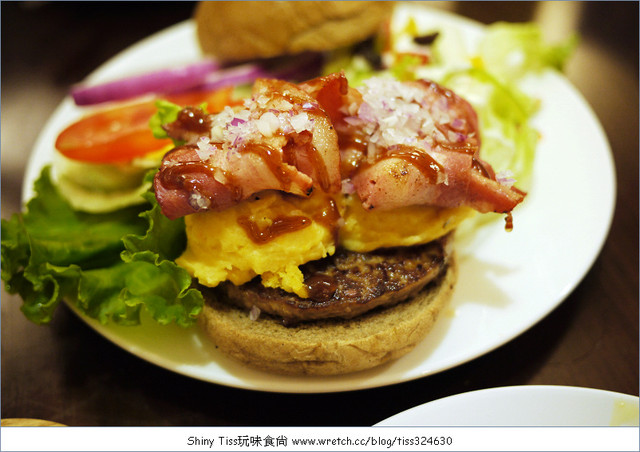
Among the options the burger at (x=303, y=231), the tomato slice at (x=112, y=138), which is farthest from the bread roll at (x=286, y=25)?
the burger at (x=303, y=231)

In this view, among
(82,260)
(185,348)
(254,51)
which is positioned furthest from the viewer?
(254,51)

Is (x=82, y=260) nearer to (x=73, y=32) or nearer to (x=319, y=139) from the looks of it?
(x=319, y=139)

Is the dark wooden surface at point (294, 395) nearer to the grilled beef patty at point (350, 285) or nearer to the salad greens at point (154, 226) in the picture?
the salad greens at point (154, 226)

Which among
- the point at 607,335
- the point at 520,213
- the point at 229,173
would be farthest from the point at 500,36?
the point at 229,173

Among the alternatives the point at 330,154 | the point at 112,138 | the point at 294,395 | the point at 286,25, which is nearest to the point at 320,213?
the point at 330,154

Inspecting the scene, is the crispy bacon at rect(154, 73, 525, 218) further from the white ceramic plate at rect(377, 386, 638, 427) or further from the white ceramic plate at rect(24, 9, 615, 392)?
the white ceramic plate at rect(377, 386, 638, 427)

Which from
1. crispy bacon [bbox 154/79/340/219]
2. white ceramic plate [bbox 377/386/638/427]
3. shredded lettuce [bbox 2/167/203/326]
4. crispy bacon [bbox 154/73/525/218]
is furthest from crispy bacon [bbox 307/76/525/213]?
shredded lettuce [bbox 2/167/203/326]
